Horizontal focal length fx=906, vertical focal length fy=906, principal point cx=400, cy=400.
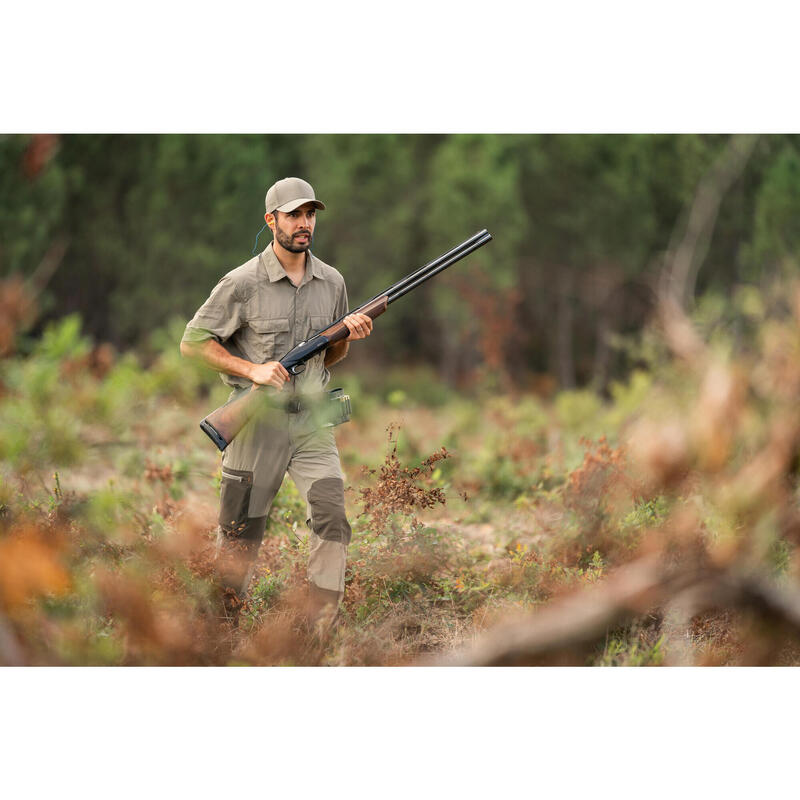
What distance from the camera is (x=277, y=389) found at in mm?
4461

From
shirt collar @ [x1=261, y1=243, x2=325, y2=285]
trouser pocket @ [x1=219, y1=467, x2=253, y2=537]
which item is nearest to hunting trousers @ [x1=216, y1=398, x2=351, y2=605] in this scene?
trouser pocket @ [x1=219, y1=467, x2=253, y2=537]

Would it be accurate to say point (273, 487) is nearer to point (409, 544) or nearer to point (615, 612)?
point (409, 544)

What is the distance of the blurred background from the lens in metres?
10.9

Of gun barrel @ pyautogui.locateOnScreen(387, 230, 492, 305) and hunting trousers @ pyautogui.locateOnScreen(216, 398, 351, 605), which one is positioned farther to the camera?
gun barrel @ pyautogui.locateOnScreen(387, 230, 492, 305)

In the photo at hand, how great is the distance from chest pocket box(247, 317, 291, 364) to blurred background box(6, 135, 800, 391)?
511 cm

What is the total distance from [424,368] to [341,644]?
12.1m

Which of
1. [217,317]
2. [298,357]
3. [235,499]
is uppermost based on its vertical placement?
[217,317]

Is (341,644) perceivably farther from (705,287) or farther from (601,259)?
(601,259)

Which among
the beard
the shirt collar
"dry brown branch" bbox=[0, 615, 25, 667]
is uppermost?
the beard

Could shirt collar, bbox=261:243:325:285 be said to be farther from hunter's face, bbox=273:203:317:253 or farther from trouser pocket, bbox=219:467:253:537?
trouser pocket, bbox=219:467:253:537

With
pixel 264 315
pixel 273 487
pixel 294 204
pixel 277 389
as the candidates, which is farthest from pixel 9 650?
pixel 294 204

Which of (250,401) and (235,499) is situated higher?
(250,401)

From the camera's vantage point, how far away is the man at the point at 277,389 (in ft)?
14.3

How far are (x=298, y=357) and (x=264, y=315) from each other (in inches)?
10.9
